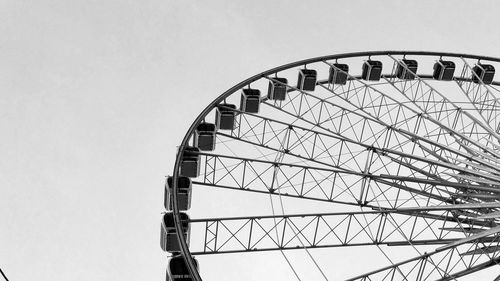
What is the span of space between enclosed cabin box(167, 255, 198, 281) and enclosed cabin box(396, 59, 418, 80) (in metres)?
19.5

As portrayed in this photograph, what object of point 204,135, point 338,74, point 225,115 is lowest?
point 204,135

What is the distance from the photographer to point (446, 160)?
27.8 metres

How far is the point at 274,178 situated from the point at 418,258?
7502 mm

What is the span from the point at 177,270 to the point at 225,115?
1119cm

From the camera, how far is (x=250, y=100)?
107 ft

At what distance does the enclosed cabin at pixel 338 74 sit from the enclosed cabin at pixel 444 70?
5.29 meters

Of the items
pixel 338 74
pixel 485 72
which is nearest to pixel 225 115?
pixel 338 74

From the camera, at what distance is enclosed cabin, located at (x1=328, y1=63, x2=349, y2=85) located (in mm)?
36125

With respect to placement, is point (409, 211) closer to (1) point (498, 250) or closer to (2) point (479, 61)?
(1) point (498, 250)

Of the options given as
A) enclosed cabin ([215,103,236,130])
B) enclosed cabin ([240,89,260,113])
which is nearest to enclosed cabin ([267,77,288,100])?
enclosed cabin ([240,89,260,113])

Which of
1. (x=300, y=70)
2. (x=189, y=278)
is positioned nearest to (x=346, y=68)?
(x=300, y=70)

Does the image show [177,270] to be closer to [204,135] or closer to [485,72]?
[204,135]

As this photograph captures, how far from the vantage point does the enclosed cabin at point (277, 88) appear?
33.4 m

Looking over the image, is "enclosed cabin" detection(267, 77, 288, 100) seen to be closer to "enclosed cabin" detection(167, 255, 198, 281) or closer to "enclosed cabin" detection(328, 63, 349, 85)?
"enclosed cabin" detection(328, 63, 349, 85)
